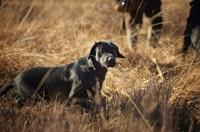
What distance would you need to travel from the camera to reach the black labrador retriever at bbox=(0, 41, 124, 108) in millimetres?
3340

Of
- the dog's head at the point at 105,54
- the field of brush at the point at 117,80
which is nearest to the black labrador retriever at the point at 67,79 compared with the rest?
the dog's head at the point at 105,54

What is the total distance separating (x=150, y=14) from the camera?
5703 mm

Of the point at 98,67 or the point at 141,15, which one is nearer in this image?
the point at 98,67

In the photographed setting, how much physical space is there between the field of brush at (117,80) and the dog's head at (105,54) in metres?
0.40

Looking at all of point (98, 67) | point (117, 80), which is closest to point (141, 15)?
point (117, 80)

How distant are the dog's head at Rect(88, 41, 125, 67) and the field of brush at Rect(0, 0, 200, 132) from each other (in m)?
0.40

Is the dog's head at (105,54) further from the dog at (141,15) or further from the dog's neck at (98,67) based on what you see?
the dog at (141,15)

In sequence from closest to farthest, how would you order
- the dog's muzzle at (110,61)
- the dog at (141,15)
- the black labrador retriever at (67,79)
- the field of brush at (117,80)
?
the field of brush at (117,80) < the dog's muzzle at (110,61) < the black labrador retriever at (67,79) < the dog at (141,15)

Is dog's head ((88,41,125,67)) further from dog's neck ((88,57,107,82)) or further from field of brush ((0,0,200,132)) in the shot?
field of brush ((0,0,200,132))

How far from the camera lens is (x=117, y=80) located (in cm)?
422

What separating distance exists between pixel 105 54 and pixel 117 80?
1.08 meters

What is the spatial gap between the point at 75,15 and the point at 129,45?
3406 mm

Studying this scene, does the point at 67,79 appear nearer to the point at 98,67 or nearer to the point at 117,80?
the point at 98,67

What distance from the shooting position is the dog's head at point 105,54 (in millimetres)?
3145
